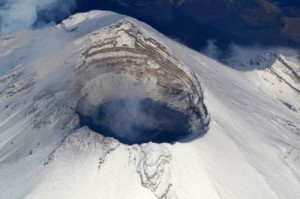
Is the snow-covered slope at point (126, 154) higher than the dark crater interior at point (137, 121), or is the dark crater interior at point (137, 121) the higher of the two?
the dark crater interior at point (137, 121)

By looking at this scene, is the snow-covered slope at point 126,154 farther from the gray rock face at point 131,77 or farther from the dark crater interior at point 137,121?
the gray rock face at point 131,77

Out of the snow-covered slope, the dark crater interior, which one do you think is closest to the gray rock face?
the dark crater interior

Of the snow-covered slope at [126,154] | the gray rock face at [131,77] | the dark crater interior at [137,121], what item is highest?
the gray rock face at [131,77]

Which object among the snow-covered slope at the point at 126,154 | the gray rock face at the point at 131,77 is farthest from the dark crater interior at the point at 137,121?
the snow-covered slope at the point at 126,154

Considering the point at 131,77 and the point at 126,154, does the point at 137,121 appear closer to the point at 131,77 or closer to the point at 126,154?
the point at 126,154

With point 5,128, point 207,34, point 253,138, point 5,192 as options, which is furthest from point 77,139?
point 207,34

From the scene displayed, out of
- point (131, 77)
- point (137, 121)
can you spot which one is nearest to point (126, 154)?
point (137, 121)
